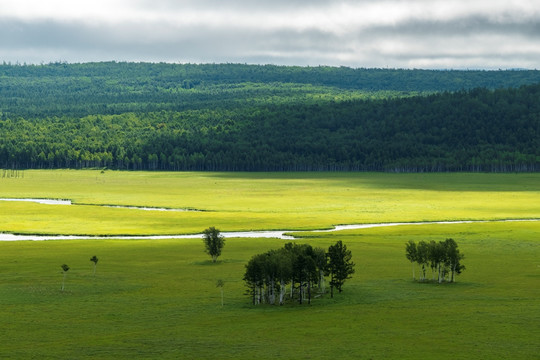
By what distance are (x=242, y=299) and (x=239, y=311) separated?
510 cm

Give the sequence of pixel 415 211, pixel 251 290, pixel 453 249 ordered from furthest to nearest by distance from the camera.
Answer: pixel 415 211, pixel 453 249, pixel 251 290

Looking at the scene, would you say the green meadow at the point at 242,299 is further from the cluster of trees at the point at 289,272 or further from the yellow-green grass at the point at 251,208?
the cluster of trees at the point at 289,272

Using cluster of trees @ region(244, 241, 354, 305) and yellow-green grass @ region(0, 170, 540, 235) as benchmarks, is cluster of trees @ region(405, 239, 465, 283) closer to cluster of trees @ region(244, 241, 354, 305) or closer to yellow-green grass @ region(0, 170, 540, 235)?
cluster of trees @ region(244, 241, 354, 305)

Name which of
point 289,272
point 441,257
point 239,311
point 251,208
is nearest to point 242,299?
point 289,272

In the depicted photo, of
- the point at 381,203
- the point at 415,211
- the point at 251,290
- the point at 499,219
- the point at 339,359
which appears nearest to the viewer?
the point at 339,359

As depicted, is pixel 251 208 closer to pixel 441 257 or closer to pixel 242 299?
pixel 441 257

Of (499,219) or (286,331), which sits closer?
(286,331)

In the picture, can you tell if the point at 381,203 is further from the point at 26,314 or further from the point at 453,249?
the point at 26,314

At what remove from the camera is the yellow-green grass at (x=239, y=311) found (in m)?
47.0

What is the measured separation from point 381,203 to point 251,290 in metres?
94.5

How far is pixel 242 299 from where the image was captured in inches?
2534

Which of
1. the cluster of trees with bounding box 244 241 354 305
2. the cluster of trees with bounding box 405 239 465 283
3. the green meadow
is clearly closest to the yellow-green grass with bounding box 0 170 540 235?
the green meadow

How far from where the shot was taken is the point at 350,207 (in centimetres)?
14925

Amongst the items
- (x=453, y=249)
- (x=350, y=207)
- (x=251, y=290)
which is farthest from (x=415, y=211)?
(x=251, y=290)
